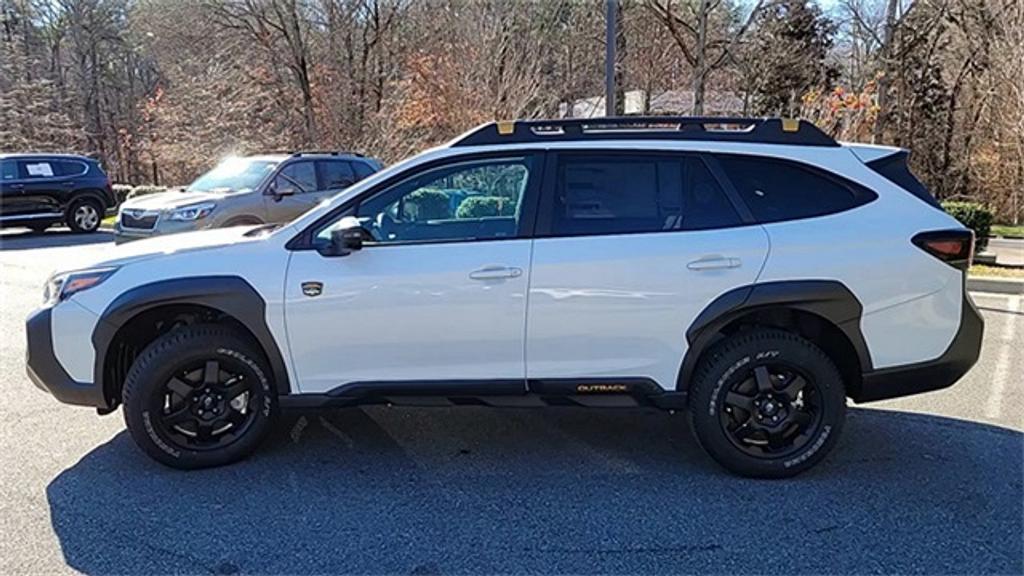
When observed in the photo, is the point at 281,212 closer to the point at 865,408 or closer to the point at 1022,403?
the point at 865,408

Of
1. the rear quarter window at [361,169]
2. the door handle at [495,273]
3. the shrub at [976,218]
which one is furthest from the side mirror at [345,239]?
Result: the shrub at [976,218]

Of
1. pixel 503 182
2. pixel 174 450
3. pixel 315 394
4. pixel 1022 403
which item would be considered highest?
pixel 503 182

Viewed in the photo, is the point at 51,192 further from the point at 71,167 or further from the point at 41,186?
the point at 71,167

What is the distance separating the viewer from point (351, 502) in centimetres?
353

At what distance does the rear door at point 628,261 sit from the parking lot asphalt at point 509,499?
663mm

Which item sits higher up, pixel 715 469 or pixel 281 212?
pixel 281 212

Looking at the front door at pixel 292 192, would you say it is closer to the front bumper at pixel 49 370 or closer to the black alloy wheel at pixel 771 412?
the front bumper at pixel 49 370

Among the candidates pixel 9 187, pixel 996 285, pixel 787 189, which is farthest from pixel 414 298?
pixel 9 187

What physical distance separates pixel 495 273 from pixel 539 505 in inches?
46.2

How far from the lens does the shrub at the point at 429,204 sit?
3908 mm

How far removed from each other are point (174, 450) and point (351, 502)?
1.06m

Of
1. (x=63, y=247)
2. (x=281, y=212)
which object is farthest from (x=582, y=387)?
(x=63, y=247)

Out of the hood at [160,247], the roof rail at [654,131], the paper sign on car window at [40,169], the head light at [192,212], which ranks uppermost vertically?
the roof rail at [654,131]

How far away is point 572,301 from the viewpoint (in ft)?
12.0
